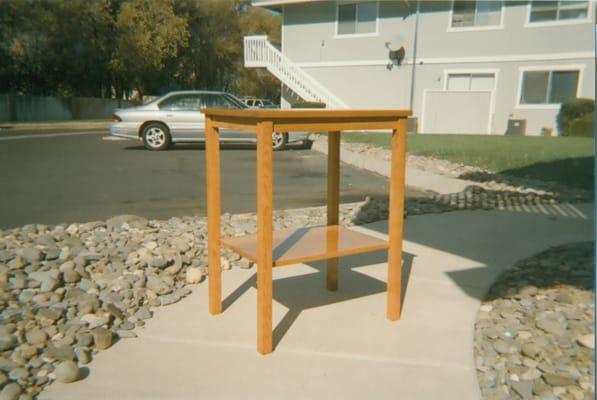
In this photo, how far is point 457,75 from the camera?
21.8 meters

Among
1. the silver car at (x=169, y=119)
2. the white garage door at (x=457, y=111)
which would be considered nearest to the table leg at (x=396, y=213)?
the silver car at (x=169, y=119)

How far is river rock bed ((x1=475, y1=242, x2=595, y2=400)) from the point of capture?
2.54 metres

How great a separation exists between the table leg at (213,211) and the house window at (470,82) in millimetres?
20029

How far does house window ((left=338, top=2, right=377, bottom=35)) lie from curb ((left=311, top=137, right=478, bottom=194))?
457 inches

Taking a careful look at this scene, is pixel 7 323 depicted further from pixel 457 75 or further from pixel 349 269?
pixel 457 75

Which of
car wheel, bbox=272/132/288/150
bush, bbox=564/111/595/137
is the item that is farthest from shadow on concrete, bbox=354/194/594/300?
bush, bbox=564/111/595/137

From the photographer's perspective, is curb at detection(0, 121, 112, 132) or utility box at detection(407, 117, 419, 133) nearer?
utility box at detection(407, 117, 419, 133)

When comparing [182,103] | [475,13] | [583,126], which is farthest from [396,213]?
[475,13]

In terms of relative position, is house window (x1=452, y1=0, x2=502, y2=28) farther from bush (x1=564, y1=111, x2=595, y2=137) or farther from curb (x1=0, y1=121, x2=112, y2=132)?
curb (x1=0, y1=121, x2=112, y2=132)

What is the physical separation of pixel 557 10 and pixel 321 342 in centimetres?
2058

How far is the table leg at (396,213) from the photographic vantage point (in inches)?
126

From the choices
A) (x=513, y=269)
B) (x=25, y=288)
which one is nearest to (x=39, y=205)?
(x=25, y=288)

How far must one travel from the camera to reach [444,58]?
851 inches

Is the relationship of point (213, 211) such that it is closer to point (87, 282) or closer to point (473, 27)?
point (87, 282)
